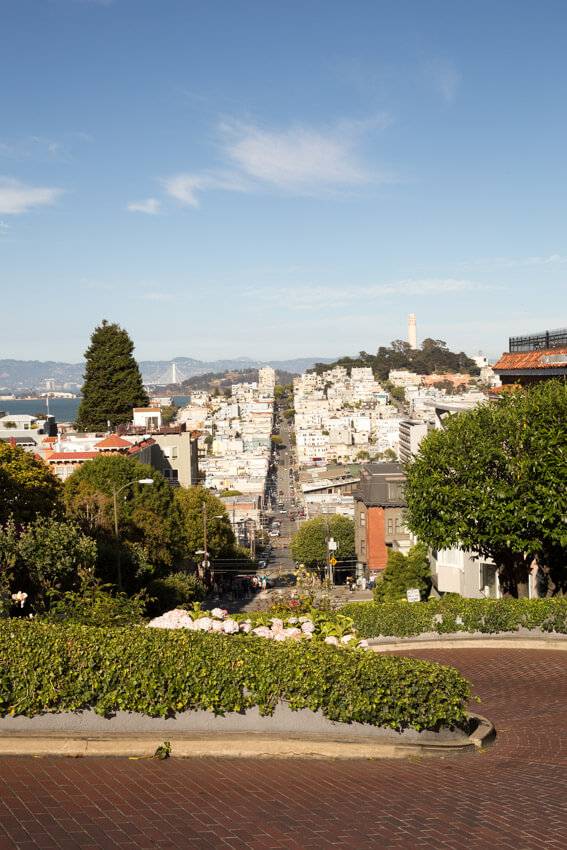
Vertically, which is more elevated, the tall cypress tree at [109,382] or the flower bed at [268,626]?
the tall cypress tree at [109,382]

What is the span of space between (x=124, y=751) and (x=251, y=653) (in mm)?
1715

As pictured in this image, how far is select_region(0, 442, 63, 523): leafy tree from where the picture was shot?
33969 mm

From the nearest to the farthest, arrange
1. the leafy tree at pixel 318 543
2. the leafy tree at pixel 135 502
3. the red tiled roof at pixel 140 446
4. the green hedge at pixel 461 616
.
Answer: the green hedge at pixel 461 616, the leafy tree at pixel 135 502, the red tiled roof at pixel 140 446, the leafy tree at pixel 318 543

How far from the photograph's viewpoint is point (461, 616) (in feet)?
62.1

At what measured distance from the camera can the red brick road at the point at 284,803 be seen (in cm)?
660

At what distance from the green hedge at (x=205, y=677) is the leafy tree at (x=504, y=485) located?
10731mm

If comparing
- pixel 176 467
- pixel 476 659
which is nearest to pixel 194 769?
pixel 476 659

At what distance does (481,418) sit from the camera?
22062mm

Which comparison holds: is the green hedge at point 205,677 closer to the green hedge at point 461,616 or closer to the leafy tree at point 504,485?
the green hedge at point 461,616

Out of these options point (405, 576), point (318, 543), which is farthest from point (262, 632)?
point (318, 543)

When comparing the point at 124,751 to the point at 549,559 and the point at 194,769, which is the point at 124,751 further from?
the point at 549,559

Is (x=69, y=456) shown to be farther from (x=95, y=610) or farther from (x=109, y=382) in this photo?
(x=95, y=610)

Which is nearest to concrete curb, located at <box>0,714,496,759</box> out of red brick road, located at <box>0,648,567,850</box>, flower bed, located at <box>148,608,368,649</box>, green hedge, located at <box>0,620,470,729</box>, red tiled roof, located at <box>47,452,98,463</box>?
red brick road, located at <box>0,648,567,850</box>

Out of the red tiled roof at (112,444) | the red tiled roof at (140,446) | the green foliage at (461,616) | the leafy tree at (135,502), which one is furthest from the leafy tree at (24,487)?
the green foliage at (461,616)
